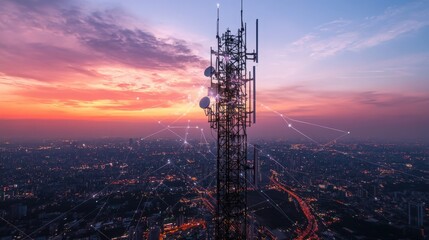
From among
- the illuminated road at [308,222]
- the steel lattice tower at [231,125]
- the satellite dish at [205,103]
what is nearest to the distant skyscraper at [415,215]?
the illuminated road at [308,222]

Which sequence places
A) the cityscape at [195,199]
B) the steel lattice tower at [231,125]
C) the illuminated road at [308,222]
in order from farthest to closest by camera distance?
the cityscape at [195,199]
the illuminated road at [308,222]
the steel lattice tower at [231,125]

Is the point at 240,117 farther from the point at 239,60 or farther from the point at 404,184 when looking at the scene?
the point at 404,184

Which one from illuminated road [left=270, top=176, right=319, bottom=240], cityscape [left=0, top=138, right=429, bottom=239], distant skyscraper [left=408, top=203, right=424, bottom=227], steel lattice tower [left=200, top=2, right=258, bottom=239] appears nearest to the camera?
steel lattice tower [left=200, top=2, right=258, bottom=239]

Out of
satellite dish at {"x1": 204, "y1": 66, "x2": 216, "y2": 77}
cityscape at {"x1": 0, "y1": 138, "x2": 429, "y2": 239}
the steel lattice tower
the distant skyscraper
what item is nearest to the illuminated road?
cityscape at {"x1": 0, "y1": 138, "x2": 429, "y2": 239}

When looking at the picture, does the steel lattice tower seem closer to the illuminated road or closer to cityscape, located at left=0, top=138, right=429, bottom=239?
cityscape, located at left=0, top=138, right=429, bottom=239

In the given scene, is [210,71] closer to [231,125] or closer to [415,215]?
[231,125]

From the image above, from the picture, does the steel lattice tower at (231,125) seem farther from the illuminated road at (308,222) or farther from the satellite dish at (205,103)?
the illuminated road at (308,222)
